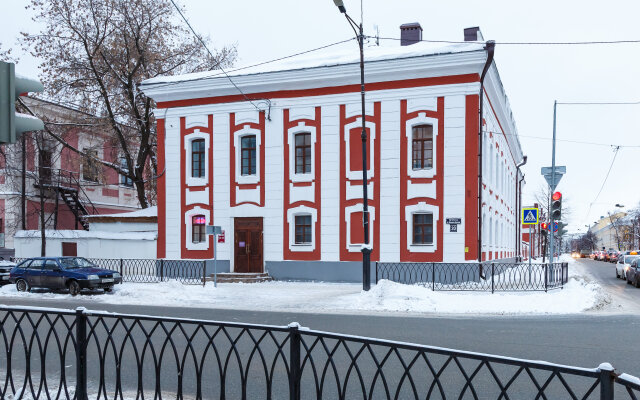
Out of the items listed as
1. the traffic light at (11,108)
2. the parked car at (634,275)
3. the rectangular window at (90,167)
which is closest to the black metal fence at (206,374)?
the traffic light at (11,108)

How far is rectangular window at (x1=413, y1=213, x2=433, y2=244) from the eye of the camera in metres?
23.6

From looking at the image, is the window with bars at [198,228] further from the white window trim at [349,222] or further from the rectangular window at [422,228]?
the rectangular window at [422,228]

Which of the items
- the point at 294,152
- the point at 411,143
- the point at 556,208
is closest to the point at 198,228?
the point at 294,152

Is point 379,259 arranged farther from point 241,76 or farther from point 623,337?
point 623,337

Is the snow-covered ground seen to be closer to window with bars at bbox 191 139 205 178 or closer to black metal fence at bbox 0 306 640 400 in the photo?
black metal fence at bbox 0 306 640 400

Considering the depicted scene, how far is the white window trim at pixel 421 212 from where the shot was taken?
917 inches

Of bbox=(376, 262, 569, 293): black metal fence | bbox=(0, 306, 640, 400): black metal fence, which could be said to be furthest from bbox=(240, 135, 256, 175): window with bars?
bbox=(0, 306, 640, 400): black metal fence

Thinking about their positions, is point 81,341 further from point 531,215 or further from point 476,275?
point 531,215

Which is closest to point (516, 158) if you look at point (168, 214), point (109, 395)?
point (168, 214)

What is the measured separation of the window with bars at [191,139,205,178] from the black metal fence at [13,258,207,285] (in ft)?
15.2

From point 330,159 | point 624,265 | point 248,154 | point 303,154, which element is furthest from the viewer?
point 624,265

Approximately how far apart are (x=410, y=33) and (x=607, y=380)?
27.0m

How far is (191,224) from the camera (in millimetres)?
27422

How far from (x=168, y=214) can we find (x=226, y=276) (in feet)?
16.7
